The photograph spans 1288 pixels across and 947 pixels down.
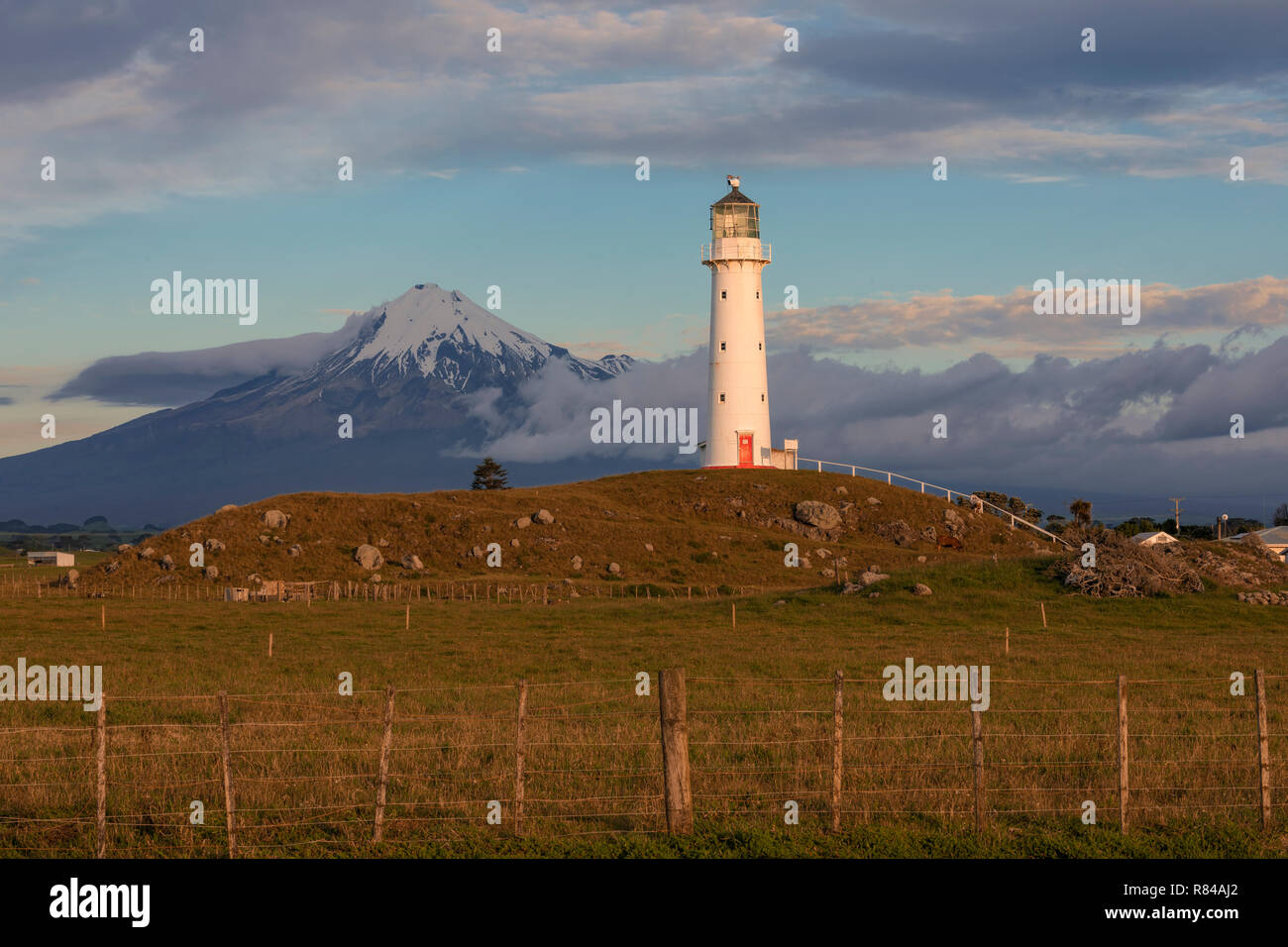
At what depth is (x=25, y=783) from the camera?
21031mm

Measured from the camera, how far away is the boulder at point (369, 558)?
81688 mm

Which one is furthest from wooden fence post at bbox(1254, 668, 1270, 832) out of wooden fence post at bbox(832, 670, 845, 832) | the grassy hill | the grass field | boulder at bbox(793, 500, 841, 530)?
boulder at bbox(793, 500, 841, 530)

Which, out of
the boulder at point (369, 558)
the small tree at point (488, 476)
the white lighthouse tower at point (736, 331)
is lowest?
the boulder at point (369, 558)

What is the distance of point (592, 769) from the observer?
22.9 metres

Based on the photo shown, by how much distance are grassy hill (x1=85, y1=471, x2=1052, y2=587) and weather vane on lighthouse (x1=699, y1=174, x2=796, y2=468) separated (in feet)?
12.6

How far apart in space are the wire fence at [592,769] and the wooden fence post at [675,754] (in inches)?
1.8

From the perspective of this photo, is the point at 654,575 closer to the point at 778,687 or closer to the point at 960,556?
the point at 960,556

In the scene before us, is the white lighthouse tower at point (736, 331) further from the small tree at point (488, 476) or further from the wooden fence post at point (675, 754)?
the wooden fence post at point (675, 754)

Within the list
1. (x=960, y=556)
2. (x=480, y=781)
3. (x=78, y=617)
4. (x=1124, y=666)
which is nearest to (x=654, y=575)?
(x=960, y=556)

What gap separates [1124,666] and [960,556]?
56330 millimetres

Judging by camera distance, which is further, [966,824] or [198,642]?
[198,642]

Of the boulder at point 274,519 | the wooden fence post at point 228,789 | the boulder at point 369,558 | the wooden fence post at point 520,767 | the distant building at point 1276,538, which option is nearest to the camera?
the wooden fence post at point 228,789

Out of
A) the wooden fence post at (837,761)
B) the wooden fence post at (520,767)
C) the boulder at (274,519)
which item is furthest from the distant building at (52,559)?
the wooden fence post at (837,761)

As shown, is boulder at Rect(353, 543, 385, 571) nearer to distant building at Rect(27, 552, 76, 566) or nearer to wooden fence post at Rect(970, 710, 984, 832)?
wooden fence post at Rect(970, 710, 984, 832)
